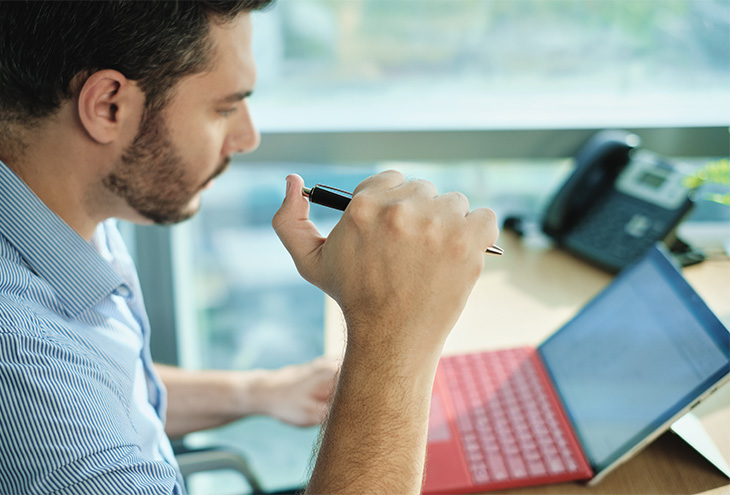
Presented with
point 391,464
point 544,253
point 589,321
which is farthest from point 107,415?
point 544,253

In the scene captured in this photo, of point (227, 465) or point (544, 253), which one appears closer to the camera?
point (227, 465)

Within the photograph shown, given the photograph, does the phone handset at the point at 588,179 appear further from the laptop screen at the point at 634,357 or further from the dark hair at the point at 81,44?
the dark hair at the point at 81,44

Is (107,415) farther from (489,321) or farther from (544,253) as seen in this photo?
(544,253)

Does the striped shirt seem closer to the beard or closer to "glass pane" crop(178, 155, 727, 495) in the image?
the beard

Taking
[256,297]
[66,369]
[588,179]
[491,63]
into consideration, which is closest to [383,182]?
[66,369]

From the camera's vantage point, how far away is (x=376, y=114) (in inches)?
61.4

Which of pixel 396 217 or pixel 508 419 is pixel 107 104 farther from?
pixel 508 419

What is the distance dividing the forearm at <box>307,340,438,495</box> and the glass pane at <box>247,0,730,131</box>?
0.99 meters

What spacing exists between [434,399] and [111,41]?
64 centimetres

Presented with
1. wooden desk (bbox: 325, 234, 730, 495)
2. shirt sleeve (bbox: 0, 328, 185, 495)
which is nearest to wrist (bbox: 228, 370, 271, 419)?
wooden desk (bbox: 325, 234, 730, 495)

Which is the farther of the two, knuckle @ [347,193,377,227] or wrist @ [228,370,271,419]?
wrist @ [228,370,271,419]

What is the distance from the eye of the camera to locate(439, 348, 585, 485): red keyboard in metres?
0.78

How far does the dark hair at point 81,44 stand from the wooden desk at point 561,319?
0.41m

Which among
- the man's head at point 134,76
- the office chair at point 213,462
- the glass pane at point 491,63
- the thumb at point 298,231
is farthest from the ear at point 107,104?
the glass pane at point 491,63
